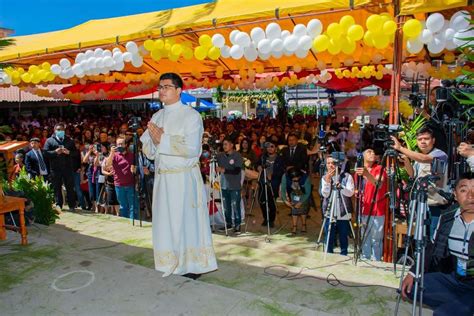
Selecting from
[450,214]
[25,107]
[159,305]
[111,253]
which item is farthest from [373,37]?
[25,107]

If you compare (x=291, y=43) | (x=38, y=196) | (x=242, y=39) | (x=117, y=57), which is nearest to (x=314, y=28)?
(x=291, y=43)

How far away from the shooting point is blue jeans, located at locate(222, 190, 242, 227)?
6.89m

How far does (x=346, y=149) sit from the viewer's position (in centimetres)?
1202

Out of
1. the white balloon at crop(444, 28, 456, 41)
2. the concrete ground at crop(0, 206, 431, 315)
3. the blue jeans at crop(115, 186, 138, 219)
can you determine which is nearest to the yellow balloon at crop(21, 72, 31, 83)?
the blue jeans at crop(115, 186, 138, 219)

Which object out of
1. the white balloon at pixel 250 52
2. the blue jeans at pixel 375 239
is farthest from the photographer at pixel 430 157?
the white balloon at pixel 250 52

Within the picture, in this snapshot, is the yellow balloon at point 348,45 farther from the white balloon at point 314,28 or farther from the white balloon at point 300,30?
the white balloon at point 300,30

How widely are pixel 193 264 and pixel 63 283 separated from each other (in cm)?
115

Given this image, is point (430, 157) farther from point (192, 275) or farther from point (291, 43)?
point (192, 275)

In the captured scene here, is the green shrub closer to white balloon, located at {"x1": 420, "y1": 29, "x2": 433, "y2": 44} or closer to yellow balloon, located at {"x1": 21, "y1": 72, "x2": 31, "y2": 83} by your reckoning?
yellow balloon, located at {"x1": 21, "y1": 72, "x2": 31, "y2": 83}

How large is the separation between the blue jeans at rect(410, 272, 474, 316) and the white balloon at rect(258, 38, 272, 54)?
3.62 m

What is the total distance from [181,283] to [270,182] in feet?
13.9

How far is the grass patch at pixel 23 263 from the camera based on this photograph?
3740 mm

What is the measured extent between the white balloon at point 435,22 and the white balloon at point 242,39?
2.32 meters

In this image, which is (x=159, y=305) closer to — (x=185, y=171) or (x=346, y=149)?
(x=185, y=171)
